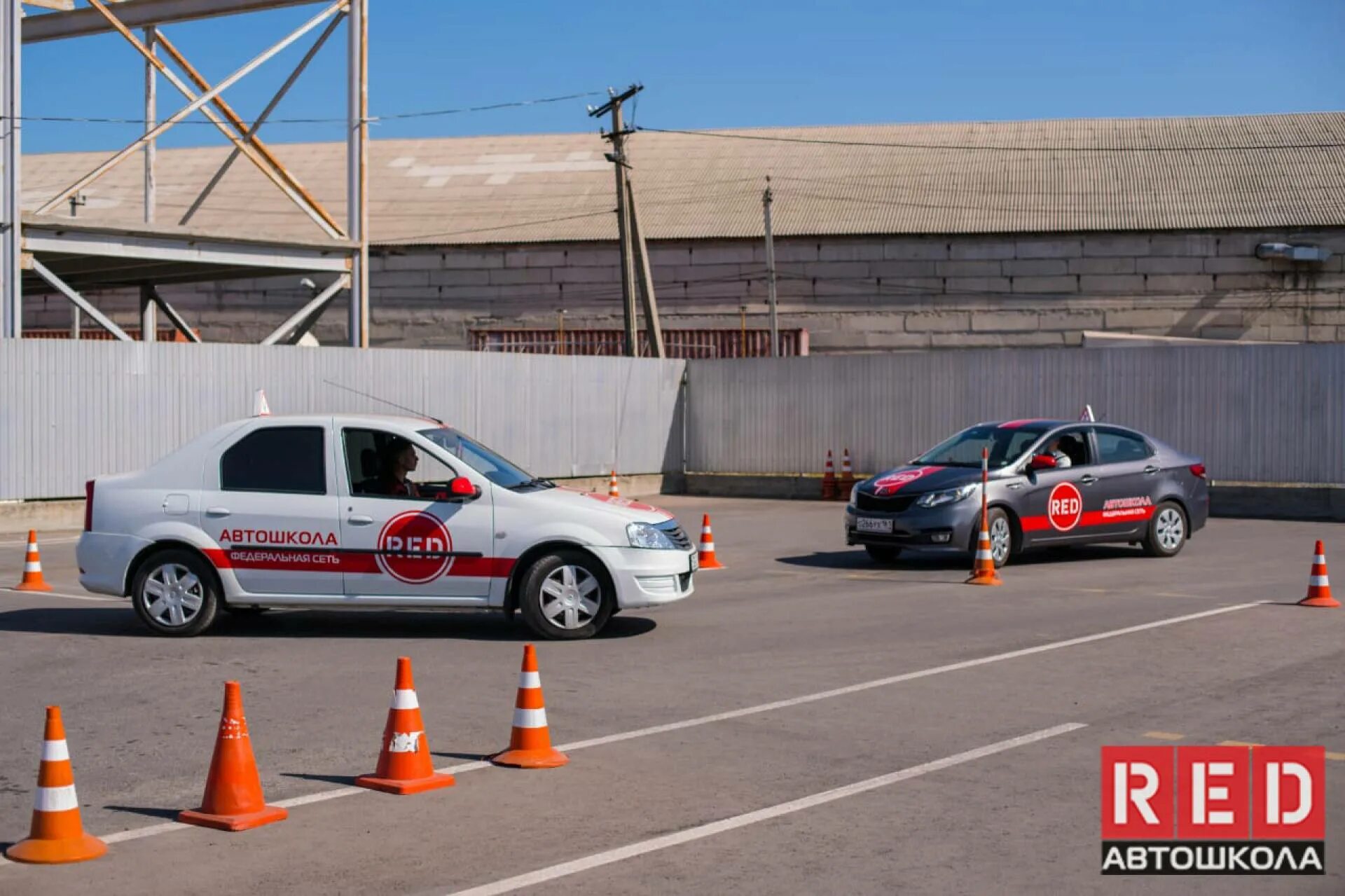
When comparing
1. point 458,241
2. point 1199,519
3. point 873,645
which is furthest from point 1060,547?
point 458,241

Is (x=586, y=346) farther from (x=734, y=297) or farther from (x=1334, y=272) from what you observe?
(x=1334, y=272)

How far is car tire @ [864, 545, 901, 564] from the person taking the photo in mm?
17594

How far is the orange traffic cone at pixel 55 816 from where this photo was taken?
19.9ft

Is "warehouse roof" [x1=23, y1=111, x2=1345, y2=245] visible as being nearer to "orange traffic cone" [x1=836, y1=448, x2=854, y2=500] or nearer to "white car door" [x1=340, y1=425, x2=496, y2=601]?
"orange traffic cone" [x1=836, y1=448, x2=854, y2=500]

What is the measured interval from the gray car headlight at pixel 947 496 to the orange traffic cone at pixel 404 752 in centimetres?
995

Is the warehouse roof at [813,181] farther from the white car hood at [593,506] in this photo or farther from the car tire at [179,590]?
the car tire at [179,590]

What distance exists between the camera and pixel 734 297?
4359 cm

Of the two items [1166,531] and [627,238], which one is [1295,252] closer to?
[627,238]

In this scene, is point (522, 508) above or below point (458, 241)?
below

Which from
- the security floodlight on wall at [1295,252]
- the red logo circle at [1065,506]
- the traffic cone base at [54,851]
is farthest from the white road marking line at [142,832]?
the security floodlight on wall at [1295,252]

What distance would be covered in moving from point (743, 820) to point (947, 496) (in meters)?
10.1

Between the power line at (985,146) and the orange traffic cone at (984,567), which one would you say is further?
the power line at (985,146)

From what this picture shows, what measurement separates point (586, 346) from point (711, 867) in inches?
1454

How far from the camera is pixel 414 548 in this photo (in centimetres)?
1169
